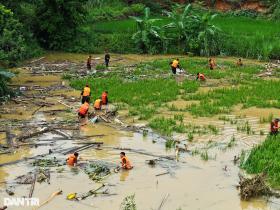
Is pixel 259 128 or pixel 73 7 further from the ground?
pixel 73 7

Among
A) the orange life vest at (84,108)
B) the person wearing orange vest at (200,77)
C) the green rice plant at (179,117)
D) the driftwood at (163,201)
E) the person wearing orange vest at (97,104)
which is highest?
the person wearing orange vest at (200,77)

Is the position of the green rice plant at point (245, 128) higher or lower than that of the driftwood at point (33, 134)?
higher

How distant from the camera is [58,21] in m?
29.8

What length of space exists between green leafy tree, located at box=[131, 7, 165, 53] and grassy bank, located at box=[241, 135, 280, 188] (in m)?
17.9

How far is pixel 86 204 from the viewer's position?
9898mm

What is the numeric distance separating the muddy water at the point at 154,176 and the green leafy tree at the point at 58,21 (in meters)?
15.9

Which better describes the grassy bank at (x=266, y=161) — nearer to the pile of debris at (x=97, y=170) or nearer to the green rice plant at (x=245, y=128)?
the green rice plant at (x=245, y=128)

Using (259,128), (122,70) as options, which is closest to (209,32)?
(122,70)

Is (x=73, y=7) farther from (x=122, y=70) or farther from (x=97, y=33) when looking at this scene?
(x=122, y=70)

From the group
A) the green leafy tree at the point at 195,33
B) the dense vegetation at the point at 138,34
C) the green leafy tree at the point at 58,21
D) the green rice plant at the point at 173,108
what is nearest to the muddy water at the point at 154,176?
the green rice plant at the point at 173,108

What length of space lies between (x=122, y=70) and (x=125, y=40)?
7.23 meters

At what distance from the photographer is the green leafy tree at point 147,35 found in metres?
30.0

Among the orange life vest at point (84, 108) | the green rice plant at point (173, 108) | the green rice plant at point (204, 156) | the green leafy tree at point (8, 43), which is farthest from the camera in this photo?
the green leafy tree at point (8, 43)

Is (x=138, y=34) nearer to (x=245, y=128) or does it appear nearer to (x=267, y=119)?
(x=267, y=119)
